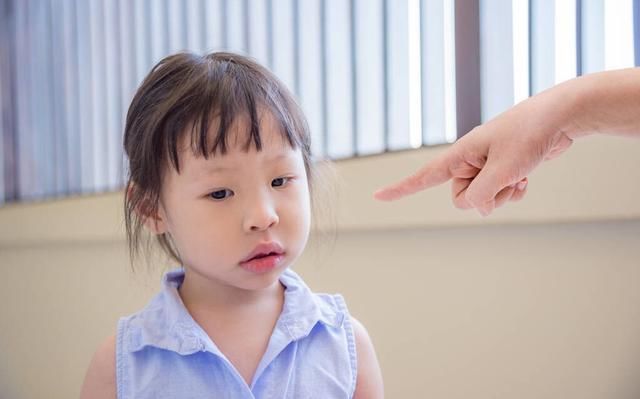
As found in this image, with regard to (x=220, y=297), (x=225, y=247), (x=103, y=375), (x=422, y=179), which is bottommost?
(x=103, y=375)

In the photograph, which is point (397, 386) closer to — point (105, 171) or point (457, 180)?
point (457, 180)

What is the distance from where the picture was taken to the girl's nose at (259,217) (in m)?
1.20

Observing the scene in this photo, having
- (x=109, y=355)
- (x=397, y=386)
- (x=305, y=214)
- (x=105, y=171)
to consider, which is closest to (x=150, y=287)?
(x=105, y=171)

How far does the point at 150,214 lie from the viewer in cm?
137

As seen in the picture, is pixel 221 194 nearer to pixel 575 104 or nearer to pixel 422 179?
pixel 422 179

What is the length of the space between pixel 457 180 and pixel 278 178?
291mm

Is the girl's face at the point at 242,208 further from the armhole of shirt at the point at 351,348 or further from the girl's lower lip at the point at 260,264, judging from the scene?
the armhole of shirt at the point at 351,348

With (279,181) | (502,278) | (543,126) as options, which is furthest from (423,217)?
(543,126)

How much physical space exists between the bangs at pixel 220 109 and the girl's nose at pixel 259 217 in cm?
10

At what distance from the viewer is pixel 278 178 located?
1266mm

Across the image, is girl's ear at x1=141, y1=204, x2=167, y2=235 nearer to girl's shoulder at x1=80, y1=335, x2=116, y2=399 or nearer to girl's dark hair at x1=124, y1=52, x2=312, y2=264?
girl's dark hair at x1=124, y1=52, x2=312, y2=264

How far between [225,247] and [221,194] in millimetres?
86

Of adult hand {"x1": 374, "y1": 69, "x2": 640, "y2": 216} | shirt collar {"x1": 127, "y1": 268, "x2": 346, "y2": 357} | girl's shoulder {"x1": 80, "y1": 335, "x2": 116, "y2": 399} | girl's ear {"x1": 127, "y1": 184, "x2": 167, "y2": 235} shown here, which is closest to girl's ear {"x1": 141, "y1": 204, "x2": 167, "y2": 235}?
girl's ear {"x1": 127, "y1": 184, "x2": 167, "y2": 235}

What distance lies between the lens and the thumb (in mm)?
1206
